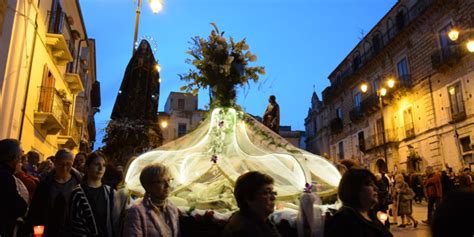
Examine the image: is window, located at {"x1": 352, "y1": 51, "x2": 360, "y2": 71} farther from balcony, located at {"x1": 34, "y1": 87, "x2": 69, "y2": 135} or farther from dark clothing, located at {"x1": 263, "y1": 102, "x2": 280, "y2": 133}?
dark clothing, located at {"x1": 263, "y1": 102, "x2": 280, "y2": 133}

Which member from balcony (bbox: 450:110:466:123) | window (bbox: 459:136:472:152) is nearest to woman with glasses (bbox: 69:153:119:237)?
window (bbox: 459:136:472:152)

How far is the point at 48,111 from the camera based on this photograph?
12875mm

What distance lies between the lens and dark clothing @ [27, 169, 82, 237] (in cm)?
315

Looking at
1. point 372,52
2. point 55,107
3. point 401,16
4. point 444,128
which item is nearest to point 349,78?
point 372,52

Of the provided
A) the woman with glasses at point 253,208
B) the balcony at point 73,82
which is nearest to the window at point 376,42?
the balcony at point 73,82

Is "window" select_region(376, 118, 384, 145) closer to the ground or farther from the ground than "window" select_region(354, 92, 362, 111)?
closer to the ground

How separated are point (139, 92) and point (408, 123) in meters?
22.0

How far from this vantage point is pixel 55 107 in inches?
542

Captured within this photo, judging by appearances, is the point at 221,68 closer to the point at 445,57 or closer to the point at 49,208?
the point at 49,208

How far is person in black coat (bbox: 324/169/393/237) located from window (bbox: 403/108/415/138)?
23522 millimetres

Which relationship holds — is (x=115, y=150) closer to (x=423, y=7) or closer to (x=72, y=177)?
(x=72, y=177)

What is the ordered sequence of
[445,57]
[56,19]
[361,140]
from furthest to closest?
[361,140], [445,57], [56,19]

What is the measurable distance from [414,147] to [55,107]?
68.1 ft

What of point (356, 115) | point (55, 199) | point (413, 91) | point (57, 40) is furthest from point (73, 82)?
point (356, 115)
